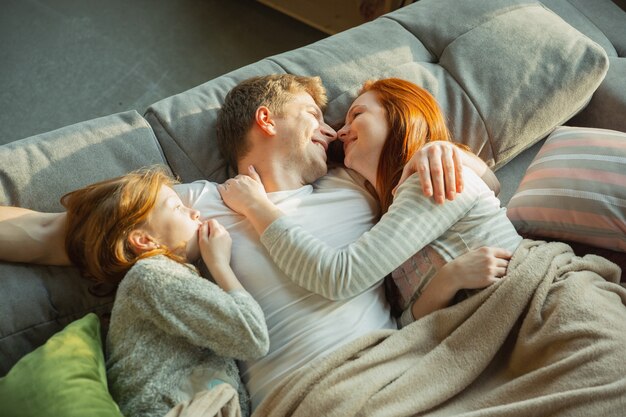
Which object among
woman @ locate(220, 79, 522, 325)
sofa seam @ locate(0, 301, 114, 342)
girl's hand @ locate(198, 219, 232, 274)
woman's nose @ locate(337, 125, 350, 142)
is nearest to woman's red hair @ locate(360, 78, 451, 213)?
woman @ locate(220, 79, 522, 325)

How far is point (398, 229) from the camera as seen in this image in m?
1.25

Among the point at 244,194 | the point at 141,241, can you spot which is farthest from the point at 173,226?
the point at 244,194

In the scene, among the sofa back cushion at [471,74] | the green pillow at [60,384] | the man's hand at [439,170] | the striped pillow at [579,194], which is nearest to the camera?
the green pillow at [60,384]

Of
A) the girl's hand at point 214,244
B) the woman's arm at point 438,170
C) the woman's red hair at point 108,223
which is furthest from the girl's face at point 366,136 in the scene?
the woman's red hair at point 108,223

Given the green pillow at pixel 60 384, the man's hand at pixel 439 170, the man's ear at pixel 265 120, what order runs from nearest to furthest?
the green pillow at pixel 60 384, the man's hand at pixel 439 170, the man's ear at pixel 265 120

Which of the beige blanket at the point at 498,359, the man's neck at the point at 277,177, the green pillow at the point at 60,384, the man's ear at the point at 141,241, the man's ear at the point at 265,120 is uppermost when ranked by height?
the man's ear at the point at 265,120

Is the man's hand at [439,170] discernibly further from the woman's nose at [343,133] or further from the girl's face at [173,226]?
the girl's face at [173,226]

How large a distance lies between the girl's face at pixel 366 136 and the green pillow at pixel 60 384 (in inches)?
27.5

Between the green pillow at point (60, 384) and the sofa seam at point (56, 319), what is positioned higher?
the green pillow at point (60, 384)

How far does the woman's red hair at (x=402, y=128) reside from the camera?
1.40 meters

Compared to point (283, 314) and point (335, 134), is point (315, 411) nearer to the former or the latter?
point (283, 314)

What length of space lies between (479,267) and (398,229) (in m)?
0.17

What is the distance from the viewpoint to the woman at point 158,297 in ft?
3.83

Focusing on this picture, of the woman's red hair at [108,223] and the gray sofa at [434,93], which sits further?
the gray sofa at [434,93]
